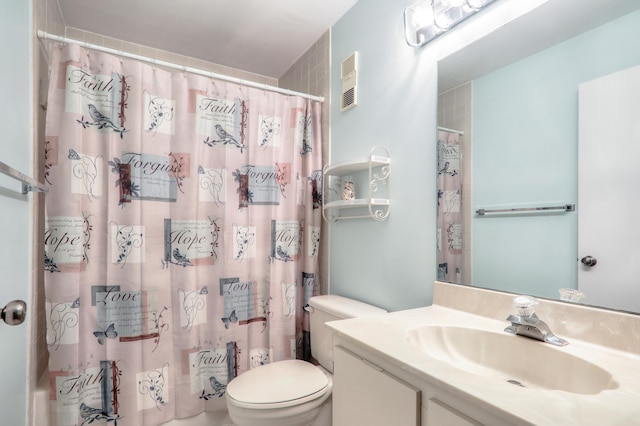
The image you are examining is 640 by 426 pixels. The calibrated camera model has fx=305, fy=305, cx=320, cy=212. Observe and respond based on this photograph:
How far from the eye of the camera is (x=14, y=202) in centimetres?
104

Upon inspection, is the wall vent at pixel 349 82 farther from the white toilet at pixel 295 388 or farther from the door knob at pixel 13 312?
the door knob at pixel 13 312

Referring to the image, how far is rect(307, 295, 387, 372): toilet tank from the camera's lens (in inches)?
57.9

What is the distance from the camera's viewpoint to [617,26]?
784mm

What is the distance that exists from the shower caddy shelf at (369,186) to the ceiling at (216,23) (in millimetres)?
948

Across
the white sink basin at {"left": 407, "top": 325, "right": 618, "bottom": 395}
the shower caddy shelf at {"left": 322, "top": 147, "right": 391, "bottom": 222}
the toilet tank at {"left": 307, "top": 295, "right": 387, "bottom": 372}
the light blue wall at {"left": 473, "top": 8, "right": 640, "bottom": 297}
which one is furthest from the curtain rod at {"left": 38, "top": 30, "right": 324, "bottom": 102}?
the white sink basin at {"left": 407, "top": 325, "right": 618, "bottom": 395}

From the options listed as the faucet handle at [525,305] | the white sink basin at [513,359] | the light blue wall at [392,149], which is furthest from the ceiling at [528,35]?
the white sink basin at [513,359]

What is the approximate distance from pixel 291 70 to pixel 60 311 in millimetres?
2134

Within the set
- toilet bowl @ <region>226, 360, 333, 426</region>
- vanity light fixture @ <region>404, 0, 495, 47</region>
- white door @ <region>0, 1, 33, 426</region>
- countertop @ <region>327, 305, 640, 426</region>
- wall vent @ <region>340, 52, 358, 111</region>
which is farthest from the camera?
wall vent @ <region>340, 52, 358, 111</region>

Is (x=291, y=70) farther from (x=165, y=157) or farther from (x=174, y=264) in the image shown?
(x=174, y=264)

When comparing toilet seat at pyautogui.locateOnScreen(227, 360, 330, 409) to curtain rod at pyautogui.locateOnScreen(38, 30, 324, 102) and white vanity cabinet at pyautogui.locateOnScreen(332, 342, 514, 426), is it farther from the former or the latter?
curtain rod at pyautogui.locateOnScreen(38, 30, 324, 102)

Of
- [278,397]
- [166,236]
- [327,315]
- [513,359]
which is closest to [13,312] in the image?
[166,236]

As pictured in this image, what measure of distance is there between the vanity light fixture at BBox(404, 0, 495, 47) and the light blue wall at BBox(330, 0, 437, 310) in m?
0.07

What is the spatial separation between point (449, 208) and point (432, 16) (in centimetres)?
77

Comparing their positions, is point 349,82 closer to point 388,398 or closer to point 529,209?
point 529,209
